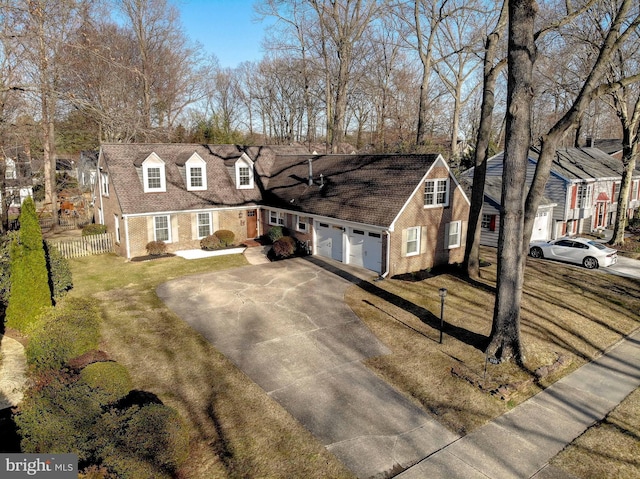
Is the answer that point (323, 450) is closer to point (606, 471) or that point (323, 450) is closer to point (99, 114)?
point (606, 471)

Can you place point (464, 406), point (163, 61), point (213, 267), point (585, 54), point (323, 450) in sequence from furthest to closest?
point (163, 61), point (585, 54), point (213, 267), point (464, 406), point (323, 450)

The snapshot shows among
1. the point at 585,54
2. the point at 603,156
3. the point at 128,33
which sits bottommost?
the point at 603,156

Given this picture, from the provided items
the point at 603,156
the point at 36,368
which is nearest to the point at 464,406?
the point at 36,368

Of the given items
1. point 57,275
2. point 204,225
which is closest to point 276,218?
point 204,225

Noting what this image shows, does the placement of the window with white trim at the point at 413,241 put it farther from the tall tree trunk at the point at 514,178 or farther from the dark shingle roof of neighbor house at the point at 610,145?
the dark shingle roof of neighbor house at the point at 610,145

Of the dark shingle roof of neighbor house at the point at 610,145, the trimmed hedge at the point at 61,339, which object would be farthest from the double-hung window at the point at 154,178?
the dark shingle roof of neighbor house at the point at 610,145

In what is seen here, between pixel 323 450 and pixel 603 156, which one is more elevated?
pixel 603 156
